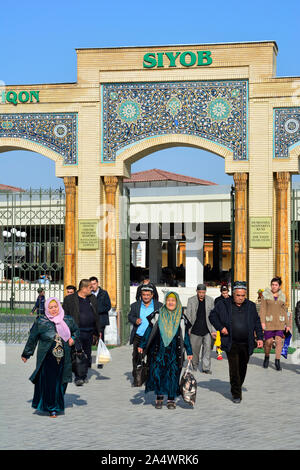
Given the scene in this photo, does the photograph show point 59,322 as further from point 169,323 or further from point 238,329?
point 238,329

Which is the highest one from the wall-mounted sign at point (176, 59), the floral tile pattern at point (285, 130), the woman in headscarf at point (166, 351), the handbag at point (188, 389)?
the wall-mounted sign at point (176, 59)

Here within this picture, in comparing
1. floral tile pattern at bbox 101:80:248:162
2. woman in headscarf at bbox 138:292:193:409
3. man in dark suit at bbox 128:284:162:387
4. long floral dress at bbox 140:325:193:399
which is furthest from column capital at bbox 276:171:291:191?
long floral dress at bbox 140:325:193:399

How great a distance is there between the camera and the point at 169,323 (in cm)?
899

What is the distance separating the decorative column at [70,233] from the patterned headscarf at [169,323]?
21.5ft

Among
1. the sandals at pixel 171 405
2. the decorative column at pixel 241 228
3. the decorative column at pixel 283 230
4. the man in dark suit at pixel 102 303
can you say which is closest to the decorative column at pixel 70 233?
the decorative column at pixel 241 228

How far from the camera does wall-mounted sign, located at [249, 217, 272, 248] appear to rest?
582 inches

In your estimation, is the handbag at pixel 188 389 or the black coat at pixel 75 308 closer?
the handbag at pixel 188 389

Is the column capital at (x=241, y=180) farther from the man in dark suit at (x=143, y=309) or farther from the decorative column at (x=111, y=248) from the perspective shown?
the man in dark suit at (x=143, y=309)

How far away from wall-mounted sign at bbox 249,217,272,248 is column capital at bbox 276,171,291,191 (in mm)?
651

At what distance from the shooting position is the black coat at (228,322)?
30.8ft

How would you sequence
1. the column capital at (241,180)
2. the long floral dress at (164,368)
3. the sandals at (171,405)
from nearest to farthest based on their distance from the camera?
the sandals at (171,405) < the long floral dress at (164,368) < the column capital at (241,180)

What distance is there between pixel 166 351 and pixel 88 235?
6.68 meters

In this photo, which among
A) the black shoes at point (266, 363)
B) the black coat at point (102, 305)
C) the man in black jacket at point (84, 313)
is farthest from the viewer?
the black shoes at point (266, 363)

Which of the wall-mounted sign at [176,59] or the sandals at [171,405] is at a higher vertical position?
the wall-mounted sign at [176,59]
